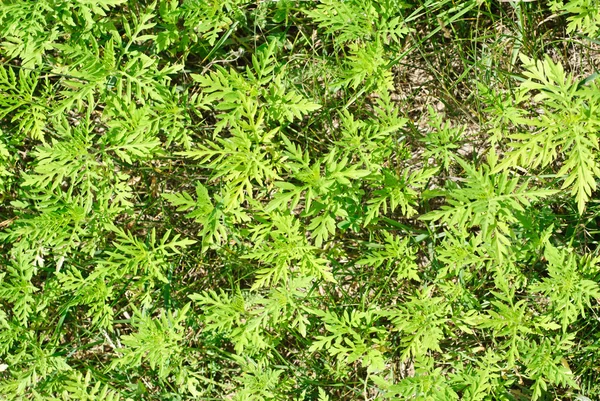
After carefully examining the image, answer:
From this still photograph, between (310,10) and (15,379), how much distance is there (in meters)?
2.71

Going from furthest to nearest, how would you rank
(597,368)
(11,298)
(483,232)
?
(11,298), (597,368), (483,232)

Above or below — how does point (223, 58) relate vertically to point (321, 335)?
above

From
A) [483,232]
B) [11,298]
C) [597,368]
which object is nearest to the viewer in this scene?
[483,232]

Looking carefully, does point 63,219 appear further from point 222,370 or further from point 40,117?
point 222,370

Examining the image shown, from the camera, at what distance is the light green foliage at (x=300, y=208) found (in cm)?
342

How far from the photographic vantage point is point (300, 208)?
4059 millimetres

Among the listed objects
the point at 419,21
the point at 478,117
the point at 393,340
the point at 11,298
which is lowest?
the point at 393,340

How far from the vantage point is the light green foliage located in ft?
11.2

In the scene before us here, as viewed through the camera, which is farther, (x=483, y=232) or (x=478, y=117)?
(x=478, y=117)

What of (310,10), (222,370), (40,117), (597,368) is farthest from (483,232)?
(40,117)

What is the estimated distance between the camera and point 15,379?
4059 mm

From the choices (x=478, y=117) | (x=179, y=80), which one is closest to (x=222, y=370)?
(x=179, y=80)

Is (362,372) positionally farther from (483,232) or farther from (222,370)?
(483,232)

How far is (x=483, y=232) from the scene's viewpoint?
3.17 m
